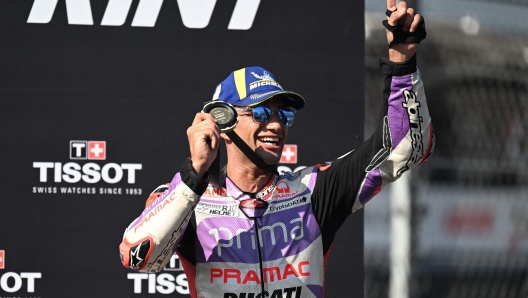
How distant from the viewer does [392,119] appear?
2059 millimetres

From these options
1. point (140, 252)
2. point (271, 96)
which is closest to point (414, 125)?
point (271, 96)

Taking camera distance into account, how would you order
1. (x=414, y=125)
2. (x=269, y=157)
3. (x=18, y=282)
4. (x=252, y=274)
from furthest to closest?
1. (x=18, y=282)
2. (x=269, y=157)
3. (x=252, y=274)
4. (x=414, y=125)

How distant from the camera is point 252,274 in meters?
2.17

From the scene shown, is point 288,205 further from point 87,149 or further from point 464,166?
point 464,166

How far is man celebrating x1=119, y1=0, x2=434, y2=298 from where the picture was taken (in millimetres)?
1987

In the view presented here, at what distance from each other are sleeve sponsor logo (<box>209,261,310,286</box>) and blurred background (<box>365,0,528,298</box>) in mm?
1273

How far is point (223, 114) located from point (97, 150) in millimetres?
1385

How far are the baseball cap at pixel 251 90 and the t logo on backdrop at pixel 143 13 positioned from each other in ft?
3.50

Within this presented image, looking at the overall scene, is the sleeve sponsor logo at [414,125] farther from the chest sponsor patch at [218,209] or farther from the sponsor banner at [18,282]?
the sponsor banner at [18,282]

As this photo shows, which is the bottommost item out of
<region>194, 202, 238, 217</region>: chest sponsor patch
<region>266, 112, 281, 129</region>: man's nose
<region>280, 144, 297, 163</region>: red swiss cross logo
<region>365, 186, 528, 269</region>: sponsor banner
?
<region>365, 186, 528, 269</region>: sponsor banner

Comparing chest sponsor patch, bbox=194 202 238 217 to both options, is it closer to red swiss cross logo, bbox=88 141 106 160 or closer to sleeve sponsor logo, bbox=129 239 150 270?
sleeve sponsor logo, bbox=129 239 150 270

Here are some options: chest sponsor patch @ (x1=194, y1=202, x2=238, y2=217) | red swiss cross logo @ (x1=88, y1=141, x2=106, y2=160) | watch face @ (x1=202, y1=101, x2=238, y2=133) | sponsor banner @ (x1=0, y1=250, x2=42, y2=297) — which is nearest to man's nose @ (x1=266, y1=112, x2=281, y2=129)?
watch face @ (x1=202, y1=101, x2=238, y2=133)

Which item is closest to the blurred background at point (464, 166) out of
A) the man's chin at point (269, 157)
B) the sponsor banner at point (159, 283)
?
the sponsor banner at point (159, 283)

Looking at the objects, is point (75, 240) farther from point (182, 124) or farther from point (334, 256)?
point (334, 256)
